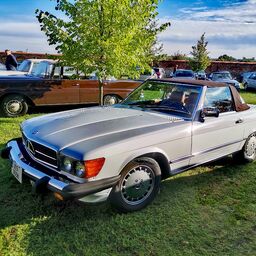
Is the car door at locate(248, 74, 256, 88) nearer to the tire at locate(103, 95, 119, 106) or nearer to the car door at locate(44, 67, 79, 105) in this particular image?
the tire at locate(103, 95, 119, 106)

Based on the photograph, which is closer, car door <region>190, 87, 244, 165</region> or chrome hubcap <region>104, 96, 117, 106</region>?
car door <region>190, 87, 244, 165</region>

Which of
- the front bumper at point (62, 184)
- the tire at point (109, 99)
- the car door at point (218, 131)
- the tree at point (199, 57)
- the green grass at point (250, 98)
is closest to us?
the front bumper at point (62, 184)

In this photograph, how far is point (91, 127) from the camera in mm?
3617

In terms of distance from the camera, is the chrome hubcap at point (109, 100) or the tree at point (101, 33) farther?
the chrome hubcap at point (109, 100)

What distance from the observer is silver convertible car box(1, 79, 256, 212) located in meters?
3.09

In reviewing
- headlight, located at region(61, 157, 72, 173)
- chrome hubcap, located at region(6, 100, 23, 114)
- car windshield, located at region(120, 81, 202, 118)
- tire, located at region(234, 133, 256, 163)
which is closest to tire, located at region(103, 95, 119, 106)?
chrome hubcap, located at region(6, 100, 23, 114)

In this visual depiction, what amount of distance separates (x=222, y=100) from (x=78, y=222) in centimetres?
278

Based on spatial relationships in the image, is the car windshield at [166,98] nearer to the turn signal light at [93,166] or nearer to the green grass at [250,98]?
the turn signal light at [93,166]

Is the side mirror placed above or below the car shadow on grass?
above

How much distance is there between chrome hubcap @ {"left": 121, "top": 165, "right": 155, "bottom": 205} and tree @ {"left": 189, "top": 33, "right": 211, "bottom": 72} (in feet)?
101

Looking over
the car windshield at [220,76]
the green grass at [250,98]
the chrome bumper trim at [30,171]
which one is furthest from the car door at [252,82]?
the chrome bumper trim at [30,171]

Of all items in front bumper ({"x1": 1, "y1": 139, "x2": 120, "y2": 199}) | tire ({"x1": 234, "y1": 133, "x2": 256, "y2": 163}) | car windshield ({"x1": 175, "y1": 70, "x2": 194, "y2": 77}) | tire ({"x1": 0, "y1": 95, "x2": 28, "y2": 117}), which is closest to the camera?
front bumper ({"x1": 1, "y1": 139, "x2": 120, "y2": 199})

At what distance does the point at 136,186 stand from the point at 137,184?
0.09 feet

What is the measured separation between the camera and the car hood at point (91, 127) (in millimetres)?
3241
